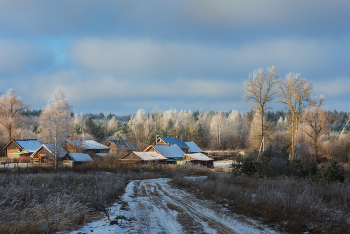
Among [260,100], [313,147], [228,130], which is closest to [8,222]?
[260,100]

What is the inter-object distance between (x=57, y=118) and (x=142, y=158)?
17.1m

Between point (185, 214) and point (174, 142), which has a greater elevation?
point (174, 142)

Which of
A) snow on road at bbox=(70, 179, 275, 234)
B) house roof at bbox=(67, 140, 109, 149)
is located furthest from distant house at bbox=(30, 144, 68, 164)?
snow on road at bbox=(70, 179, 275, 234)

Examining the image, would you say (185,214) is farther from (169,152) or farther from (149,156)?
(169,152)

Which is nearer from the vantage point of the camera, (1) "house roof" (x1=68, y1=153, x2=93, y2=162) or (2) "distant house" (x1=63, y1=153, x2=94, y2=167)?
(2) "distant house" (x1=63, y1=153, x2=94, y2=167)

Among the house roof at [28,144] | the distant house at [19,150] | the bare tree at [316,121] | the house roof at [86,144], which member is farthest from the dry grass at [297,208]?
the house roof at [28,144]

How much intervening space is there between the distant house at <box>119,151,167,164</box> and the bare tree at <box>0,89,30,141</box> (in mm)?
24811

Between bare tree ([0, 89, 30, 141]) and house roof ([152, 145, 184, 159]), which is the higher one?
bare tree ([0, 89, 30, 141])

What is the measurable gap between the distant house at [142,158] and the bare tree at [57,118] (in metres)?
→ 13.6

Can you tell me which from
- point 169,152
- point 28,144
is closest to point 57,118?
point 28,144

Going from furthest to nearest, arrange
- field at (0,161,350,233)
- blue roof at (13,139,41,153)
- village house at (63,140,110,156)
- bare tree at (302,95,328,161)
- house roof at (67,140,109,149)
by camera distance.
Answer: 1. house roof at (67,140,109,149)
2. village house at (63,140,110,156)
3. blue roof at (13,139,41,153)
4. bare tree at (302,95,328,161)
5. field at (0,161,350,233)

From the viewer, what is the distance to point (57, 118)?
40125 millimetres

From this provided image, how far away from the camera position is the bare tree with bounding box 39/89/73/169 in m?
39.7

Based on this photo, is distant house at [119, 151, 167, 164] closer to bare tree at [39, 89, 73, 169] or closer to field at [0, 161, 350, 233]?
bare tree at [39, 89, 73, 169]
